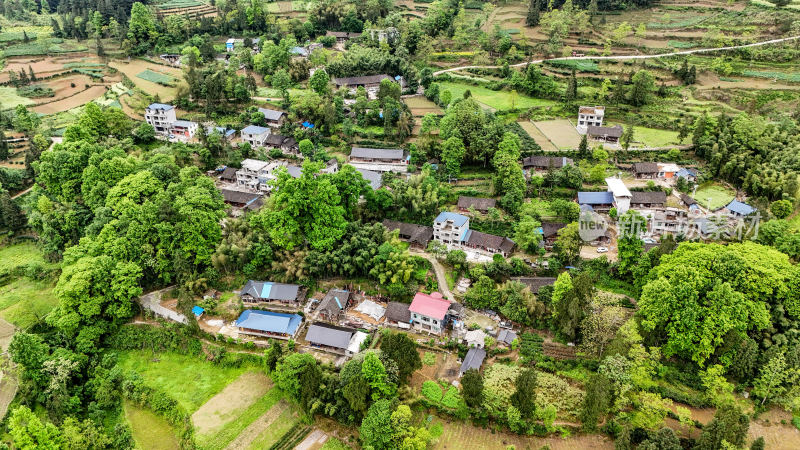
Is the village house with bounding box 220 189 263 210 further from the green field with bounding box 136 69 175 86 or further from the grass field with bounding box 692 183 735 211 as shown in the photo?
the grass field with bounding box 692 183 735 211

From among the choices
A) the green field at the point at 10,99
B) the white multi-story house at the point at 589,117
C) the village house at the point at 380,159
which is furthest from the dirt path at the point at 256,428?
the green field at the point at 10,99

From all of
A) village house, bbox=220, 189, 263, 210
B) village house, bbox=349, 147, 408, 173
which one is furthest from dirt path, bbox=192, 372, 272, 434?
village house, bbox=349, 147, 408, 173

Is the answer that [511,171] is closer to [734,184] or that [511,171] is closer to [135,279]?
[734,184]

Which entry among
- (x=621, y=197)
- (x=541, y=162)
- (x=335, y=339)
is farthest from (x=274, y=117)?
(x=621, y=197)

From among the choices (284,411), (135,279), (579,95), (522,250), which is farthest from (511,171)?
(135,279)

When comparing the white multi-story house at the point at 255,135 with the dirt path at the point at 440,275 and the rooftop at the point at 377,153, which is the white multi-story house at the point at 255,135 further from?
the dirt path at the point at 440,275

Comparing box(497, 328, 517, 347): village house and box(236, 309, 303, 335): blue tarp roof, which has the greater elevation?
box(236, 309, 303, 335): blue tarp roof

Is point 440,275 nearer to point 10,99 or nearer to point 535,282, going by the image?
point 535,282
